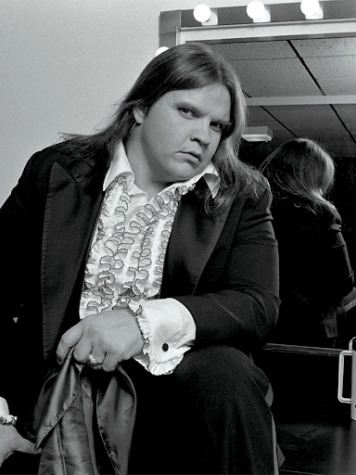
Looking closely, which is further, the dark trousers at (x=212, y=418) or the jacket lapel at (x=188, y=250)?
the jacket lapel at (x=188, y=250)

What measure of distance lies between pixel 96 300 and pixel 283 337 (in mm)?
708

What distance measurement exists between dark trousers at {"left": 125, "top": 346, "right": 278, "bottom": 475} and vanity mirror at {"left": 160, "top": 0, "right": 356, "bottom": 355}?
2.51 ft

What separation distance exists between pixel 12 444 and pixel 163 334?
0.95 ft

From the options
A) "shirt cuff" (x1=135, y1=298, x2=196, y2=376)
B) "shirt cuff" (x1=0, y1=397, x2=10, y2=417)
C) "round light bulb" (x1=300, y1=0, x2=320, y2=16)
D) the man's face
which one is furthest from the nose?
"round light bulb" (x1=300, y1=0, x2=320, y2=16)

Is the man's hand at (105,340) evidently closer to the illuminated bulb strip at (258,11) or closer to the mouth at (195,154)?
the mouth at (195,154)

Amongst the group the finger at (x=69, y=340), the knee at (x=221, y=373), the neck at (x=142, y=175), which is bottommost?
the knee at (x=221, y=373)

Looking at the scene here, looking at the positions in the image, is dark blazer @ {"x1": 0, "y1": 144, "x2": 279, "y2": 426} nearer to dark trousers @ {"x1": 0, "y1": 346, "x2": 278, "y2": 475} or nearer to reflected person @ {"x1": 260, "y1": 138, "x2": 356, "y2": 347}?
dark trousers @ {"x1": 0, "y1": 346, "x2": 278, "y2": 475}

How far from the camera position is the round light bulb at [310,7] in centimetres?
161

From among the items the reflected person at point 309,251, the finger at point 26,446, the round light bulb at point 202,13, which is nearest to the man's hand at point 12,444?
the finger at point 26,446

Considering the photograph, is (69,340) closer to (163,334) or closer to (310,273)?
(163,334)

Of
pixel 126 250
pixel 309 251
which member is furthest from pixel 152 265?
pixel 309 251

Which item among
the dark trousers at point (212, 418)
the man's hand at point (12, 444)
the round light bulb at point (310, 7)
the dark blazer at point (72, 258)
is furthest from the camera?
the round light bulb at point (310, 7)

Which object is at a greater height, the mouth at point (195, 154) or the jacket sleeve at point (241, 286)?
the mouth at point (195, 154)

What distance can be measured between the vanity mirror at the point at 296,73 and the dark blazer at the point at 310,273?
32 millimetres
